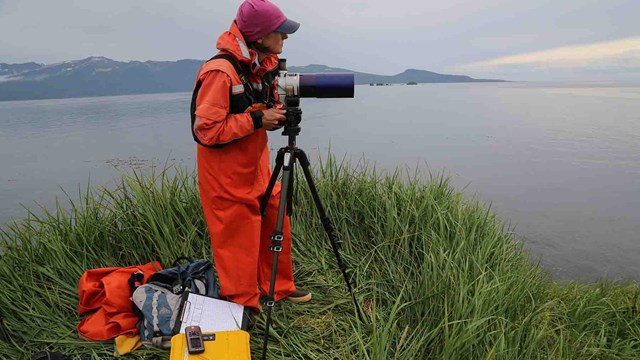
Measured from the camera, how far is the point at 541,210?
30.1 ft

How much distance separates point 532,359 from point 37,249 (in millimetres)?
3543

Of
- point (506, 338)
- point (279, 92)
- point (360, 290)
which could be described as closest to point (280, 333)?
point (360, 290)

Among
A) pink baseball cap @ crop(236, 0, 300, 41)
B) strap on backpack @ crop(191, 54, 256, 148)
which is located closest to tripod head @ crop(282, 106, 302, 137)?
strap on backpack @ crop(191, 54, 256, 148)

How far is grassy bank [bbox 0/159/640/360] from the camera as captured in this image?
8.02ft

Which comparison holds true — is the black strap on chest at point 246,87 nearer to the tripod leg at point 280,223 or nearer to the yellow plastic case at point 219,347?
the tripod leg at point 280,223

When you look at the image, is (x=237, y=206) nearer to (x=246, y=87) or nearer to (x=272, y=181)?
(x=272, y=181)

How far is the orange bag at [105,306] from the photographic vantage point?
252 centimetres

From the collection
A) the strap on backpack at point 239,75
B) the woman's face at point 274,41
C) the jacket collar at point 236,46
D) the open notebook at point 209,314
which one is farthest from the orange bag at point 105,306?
the woman's face at point 274,41

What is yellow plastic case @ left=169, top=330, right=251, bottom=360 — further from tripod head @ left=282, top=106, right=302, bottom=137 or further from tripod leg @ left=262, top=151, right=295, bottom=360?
tripod head @ left=282, top=106, right=302, bottom=137

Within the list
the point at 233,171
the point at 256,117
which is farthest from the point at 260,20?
the point at 233,171

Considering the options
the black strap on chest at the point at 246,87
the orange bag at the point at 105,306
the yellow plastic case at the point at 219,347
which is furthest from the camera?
the orange bag at the point at 105,306

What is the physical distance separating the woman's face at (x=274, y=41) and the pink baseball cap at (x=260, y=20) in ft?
0.12

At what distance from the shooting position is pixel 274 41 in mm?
2344

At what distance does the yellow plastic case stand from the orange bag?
52cm
